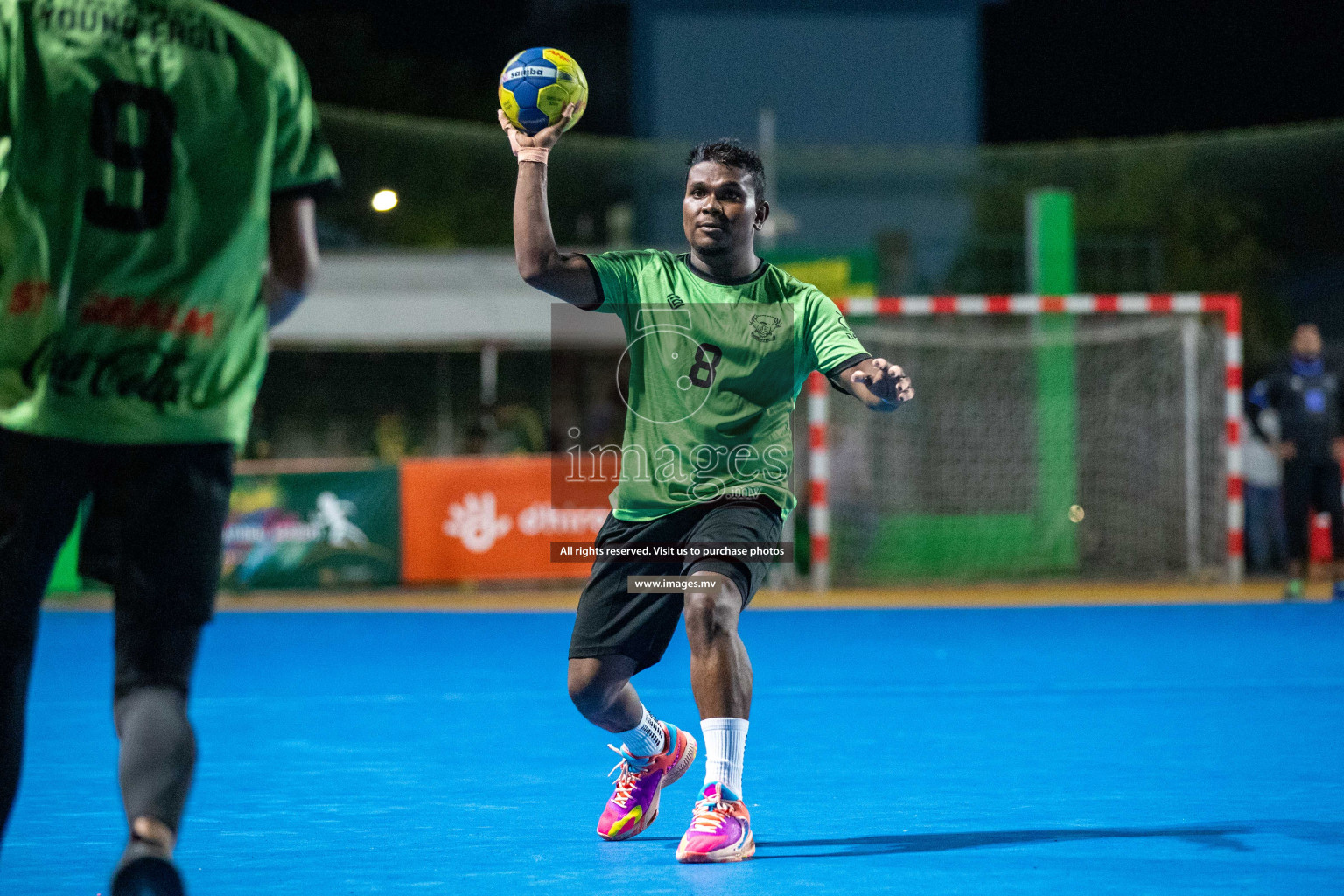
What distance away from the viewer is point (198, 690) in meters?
8.54

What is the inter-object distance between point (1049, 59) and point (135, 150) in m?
32.0

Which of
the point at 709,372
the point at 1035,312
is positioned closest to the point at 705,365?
the point at 709,372

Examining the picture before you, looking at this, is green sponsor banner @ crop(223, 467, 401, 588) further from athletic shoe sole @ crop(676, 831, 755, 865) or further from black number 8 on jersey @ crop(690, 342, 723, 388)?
athletic shoe sole @ crop(676, 831, 755, 865)

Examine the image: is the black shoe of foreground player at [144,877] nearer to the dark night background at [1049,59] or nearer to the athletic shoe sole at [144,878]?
the athletic shoe sole at [144,878]

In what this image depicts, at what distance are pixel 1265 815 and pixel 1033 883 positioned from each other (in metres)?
1.27

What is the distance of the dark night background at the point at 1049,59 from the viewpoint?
92.9ft

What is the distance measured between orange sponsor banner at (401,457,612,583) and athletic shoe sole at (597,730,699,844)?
31.9 ft

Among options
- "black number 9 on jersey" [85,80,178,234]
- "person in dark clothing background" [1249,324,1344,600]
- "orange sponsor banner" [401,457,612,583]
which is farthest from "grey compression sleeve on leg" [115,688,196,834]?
"person in dark clothing background" [1249,324,1344,600]

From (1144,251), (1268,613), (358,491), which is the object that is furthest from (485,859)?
(1144,251)

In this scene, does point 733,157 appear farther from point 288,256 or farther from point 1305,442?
point 1305,442

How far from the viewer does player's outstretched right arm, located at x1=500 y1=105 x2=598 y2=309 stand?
457 centimetres

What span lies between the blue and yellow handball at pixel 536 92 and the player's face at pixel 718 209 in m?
0.41

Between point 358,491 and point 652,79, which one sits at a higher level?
point 652,79

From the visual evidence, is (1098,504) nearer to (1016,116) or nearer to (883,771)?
(883,771)
